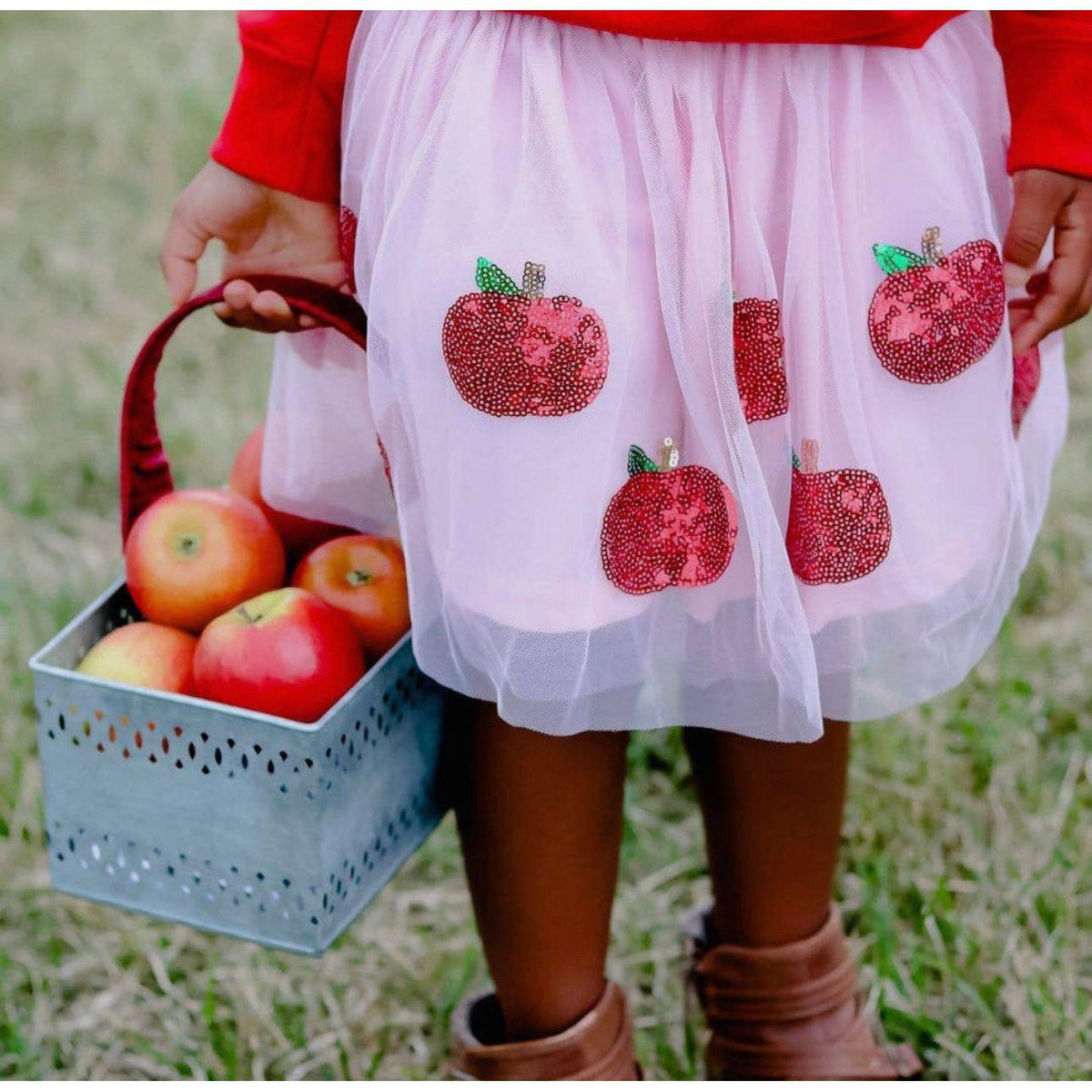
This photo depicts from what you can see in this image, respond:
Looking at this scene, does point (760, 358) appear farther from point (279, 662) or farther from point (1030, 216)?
point (279, 662)

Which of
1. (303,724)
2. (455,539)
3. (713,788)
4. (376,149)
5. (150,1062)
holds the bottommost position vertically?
(150,1062)

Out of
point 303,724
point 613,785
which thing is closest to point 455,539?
point 303,724

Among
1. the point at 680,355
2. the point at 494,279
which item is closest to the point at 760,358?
the point at 680,355

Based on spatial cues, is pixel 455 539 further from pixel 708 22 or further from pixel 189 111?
pixel 189 111

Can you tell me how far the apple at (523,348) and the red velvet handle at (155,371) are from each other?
0.14 metres

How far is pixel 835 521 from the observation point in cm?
103

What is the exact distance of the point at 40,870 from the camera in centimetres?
158

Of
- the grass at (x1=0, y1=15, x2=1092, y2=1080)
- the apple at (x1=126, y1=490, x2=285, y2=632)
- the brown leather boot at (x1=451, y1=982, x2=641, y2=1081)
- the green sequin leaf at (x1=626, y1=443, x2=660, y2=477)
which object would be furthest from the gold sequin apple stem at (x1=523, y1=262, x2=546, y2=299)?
the grass at (x1=0, y1=15, x2=1092, y2=1080)

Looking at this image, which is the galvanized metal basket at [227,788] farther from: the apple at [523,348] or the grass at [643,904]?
the grass at [643,904]

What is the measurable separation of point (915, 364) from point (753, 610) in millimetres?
194

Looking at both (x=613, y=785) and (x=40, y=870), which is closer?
(x=613, y=785)

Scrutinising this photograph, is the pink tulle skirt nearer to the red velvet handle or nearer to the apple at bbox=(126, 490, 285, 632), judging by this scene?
the red velvet handle

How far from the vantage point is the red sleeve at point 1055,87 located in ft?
3.37

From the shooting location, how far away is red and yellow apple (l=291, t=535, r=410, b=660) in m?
1.19
